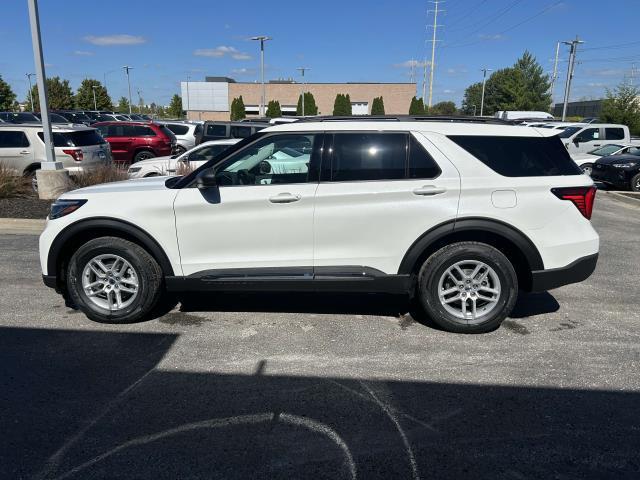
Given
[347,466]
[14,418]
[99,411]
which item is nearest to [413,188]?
[347,466]

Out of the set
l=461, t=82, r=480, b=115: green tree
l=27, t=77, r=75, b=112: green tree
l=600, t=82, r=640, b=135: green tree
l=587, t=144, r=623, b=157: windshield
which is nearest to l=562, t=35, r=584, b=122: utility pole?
l=600, t=82, r=640, b=135: green tree

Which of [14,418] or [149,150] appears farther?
[149,150]

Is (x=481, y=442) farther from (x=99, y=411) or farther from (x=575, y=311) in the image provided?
(x=575, y=311)

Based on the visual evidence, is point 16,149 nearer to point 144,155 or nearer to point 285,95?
point 144,155

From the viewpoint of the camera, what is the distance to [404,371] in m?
3.83

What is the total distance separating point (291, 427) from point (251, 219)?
6.30 ft

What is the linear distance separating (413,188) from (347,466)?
240cm

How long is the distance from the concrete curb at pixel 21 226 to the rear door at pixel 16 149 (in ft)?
12.9

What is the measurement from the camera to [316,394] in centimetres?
349

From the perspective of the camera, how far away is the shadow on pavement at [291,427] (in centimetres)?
274

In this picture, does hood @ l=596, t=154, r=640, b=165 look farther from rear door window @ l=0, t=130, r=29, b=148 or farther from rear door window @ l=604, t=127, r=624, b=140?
rear door window @ l=0, t=130, r=29, b=148

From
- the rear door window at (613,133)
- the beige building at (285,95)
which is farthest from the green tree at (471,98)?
the rear door window at (613,133)

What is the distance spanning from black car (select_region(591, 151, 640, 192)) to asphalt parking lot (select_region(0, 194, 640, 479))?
10693 mm

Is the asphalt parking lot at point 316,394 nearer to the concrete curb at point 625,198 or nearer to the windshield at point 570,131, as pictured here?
the concrete curb at point 625,198
